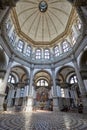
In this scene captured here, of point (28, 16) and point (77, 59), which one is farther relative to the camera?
point (28, 16)

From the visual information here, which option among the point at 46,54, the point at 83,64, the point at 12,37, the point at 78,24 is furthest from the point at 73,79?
the point at 12,37

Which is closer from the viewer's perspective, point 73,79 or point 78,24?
point 78,24

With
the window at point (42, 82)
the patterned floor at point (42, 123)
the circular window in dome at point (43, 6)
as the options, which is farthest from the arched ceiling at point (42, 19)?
the patterned floor at point (42, 123)

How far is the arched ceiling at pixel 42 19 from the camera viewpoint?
19938mm

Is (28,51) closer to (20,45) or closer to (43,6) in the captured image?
(20,45)

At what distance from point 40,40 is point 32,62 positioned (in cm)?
748

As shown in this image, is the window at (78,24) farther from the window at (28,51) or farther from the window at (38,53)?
the window at (28,51)

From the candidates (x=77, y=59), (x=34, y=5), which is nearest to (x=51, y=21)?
(x=34, y=5)

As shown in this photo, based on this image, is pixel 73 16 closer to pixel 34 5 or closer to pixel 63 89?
pixel 34 5

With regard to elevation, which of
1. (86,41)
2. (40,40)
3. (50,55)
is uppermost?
(40,40)

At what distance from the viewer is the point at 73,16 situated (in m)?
18.3

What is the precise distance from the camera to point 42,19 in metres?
23.2

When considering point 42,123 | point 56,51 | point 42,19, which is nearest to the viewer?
point 42,123

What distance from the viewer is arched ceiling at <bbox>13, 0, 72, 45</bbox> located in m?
19.9
